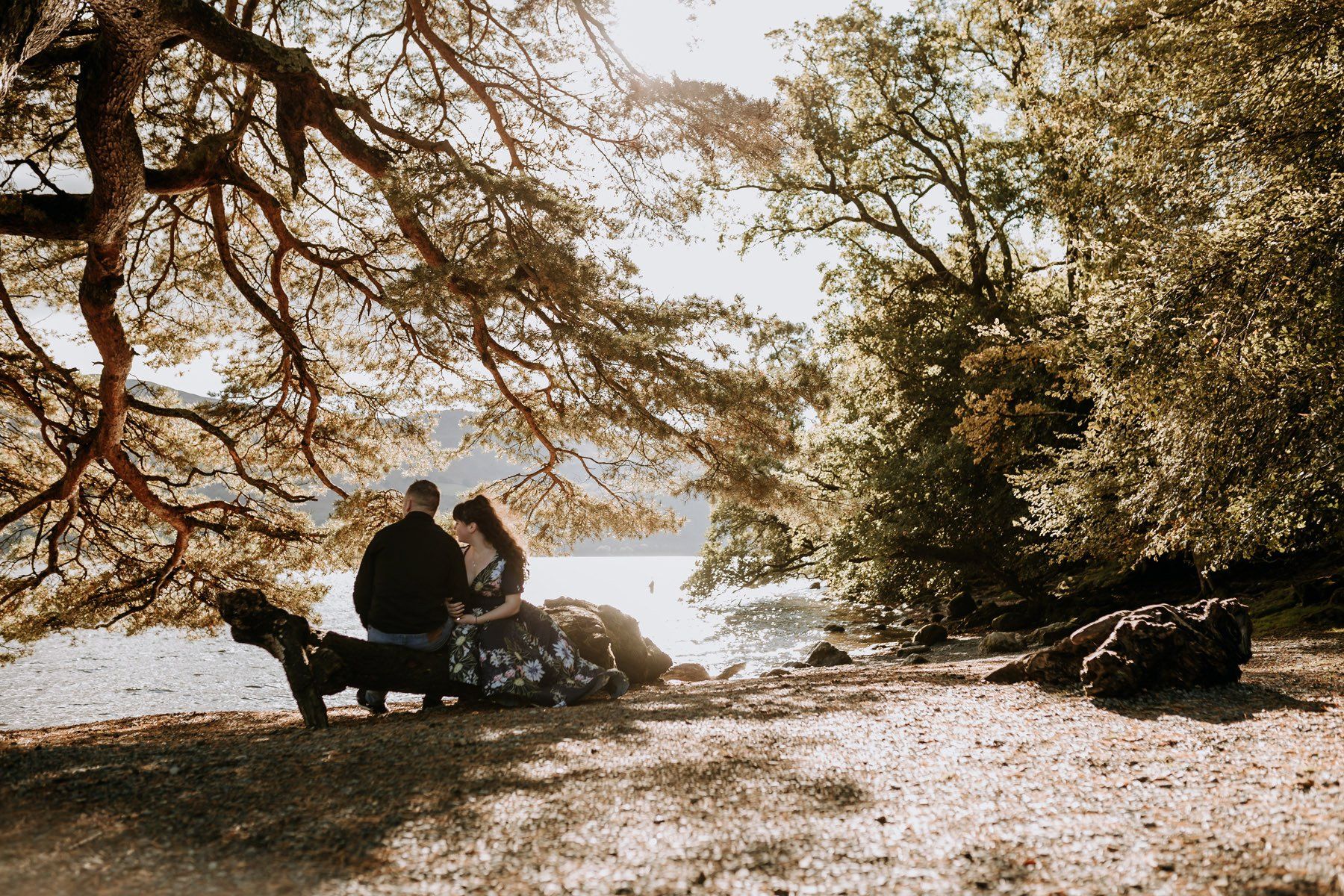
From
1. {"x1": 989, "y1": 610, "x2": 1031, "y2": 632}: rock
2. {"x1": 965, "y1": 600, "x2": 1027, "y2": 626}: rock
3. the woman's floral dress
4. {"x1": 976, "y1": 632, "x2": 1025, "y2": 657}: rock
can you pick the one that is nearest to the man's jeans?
the woman's floral dress

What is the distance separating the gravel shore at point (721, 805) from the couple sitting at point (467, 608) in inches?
41.1

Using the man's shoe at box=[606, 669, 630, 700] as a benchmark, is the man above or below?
above

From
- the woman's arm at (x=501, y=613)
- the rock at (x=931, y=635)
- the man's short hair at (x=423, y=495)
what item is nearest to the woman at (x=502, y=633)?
the woman's arm at (x=501, y=613)

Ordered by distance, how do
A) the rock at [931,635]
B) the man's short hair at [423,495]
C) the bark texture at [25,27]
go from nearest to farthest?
1. the bark texture at [25,27]
2. the man's short hair at [423,495]
3. the rock at [931,635]

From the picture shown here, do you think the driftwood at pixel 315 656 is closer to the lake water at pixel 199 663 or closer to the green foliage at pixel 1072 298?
the lake water at pixel 199 663

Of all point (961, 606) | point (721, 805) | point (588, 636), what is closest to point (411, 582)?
point (588, 636)

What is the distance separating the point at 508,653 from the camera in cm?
622

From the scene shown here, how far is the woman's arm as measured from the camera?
20.1ft

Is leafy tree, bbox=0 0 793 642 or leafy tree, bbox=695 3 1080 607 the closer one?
leafy tree, bbox=0 0 793 642

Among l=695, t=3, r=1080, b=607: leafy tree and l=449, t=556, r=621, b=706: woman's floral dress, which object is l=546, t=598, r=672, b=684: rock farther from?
l=695, t=3, r=1080, b=607: leafy tree

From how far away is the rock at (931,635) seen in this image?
1594cm

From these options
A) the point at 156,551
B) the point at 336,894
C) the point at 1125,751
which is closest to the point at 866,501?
the point at 1125,751

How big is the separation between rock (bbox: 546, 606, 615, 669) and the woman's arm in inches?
61.0

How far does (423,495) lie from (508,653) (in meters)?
1.55
